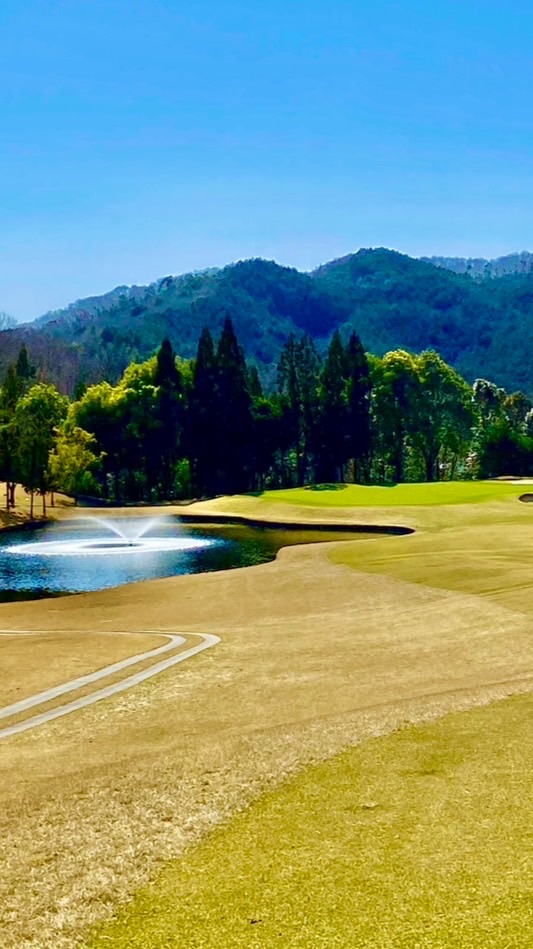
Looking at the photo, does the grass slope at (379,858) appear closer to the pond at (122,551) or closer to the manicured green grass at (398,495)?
the pond at (122,551)

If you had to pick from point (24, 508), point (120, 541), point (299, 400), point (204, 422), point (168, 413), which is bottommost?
point (120, 541)

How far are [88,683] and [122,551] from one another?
91.3 ft

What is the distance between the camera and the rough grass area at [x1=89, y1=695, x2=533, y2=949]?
579 centimetres

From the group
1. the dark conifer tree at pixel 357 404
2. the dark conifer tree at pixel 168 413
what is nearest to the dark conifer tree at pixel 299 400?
the dark conifer tree at pixel 357 404

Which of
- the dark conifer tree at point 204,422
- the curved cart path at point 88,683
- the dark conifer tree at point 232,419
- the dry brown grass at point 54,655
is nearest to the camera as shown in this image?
the curved cart path at point 88,683

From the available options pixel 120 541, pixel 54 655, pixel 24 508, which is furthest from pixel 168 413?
pixel 54 655

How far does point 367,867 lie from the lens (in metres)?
6.72

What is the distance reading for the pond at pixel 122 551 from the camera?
3316 cm

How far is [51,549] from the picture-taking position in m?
43.4

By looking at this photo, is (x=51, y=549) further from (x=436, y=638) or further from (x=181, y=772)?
(x=181, y=772)

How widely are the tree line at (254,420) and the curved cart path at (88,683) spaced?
6549 cm

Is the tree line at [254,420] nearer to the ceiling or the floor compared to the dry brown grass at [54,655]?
nearer to the ceiling

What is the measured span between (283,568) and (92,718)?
1924 cm

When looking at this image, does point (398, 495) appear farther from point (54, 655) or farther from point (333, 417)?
point (54, 655)
